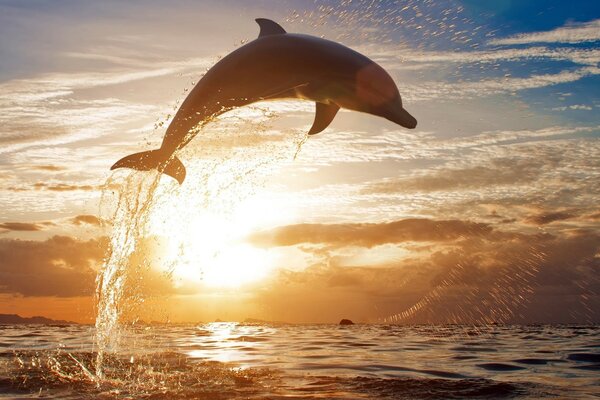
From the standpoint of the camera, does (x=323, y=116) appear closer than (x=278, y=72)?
No

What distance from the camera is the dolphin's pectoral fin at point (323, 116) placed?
10531 millimetres

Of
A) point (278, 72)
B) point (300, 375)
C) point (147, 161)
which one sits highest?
point (278, 72)

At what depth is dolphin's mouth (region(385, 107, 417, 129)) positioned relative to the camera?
10.0 metres

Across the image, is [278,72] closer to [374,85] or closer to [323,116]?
[323,116]

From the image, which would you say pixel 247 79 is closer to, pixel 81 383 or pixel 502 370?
pixel 81 383

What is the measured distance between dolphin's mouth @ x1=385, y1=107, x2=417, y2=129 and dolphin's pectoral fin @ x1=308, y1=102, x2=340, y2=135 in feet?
3.47

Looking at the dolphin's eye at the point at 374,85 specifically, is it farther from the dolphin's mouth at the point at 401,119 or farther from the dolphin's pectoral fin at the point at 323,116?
the dolphin's pectoral fin at the point at 323,116

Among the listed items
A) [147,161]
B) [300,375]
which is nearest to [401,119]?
[147,161]

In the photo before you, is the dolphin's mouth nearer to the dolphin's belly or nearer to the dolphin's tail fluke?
the dolphin's belly

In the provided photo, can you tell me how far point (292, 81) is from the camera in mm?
9406

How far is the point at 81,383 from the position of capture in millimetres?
9695

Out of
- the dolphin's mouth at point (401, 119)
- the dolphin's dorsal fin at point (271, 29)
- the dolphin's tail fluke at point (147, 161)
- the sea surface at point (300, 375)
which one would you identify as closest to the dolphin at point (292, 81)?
the dolphin's mouth at point (401, 119)

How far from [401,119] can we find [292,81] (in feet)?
6.77

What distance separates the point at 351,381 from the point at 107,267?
5.36 meters
